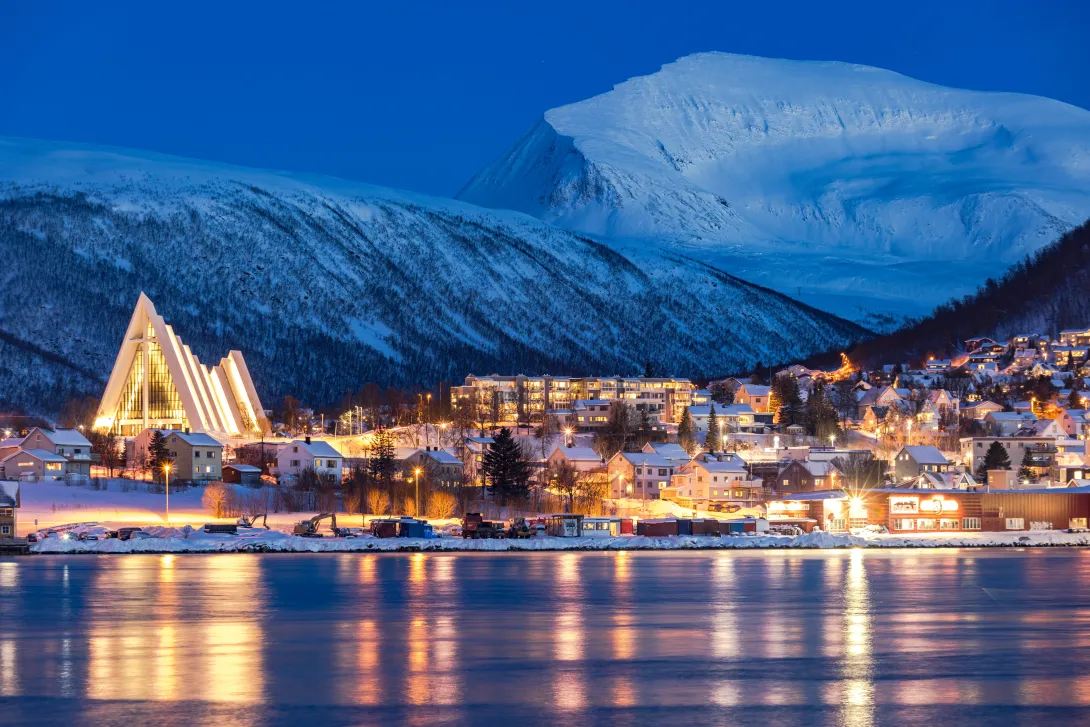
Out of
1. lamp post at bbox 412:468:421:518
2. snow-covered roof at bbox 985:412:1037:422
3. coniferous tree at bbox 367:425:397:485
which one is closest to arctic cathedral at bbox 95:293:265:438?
coniferous tree at bbox 367:425:397:485

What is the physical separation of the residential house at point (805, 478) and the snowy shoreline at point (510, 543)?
70.3 ft

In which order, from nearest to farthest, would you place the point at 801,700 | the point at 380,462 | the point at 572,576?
the point at 801,700 < the point at 572,576 < the point at 380,462

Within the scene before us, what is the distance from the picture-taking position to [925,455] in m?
108

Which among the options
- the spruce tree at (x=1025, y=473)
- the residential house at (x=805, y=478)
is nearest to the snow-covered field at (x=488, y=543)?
the residential house at (x=805, y=478)

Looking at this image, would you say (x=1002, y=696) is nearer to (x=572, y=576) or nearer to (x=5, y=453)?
(x=572, y=576)

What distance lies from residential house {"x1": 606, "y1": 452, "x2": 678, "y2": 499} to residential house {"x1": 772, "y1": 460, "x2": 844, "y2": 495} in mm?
7674

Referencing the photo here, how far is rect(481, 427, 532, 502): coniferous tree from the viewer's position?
310 ft

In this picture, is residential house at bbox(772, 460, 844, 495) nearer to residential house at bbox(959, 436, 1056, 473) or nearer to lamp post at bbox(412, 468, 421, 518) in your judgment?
residential house at bbox(959, 436, 1056, 473)

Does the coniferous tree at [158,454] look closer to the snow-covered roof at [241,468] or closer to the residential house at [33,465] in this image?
the snow-covered roof at [241,468]

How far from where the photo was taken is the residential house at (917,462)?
107 metres

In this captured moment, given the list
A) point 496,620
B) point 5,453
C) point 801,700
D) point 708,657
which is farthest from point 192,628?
point 5,453

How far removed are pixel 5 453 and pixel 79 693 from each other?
251ft

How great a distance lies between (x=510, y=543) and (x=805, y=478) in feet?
115

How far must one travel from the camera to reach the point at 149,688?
27672 millimetres
